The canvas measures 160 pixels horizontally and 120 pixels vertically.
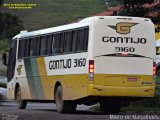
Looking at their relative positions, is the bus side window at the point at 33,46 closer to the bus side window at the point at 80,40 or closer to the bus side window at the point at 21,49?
the bus side window at the point at 21,49

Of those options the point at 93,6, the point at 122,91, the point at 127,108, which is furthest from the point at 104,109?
the point at 93,6

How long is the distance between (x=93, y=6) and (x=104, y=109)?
90356 mm

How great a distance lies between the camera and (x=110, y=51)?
2088cm

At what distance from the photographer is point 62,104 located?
22.5m

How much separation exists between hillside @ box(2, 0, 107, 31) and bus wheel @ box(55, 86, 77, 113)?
73.0 meters

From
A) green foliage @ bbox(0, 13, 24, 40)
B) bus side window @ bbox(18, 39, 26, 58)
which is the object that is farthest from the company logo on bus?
green foliage @ bbox(0, 13, 24, 40)

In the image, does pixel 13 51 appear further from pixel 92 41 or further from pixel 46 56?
pixel 92 41

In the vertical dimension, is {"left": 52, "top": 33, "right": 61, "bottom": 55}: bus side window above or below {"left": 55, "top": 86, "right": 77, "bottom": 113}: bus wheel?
above

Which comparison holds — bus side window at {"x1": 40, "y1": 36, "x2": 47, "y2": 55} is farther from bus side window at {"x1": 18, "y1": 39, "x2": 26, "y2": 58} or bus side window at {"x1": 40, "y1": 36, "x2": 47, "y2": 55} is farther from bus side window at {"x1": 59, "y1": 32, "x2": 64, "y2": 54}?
bus side window at {"x1": 18, "y1": 39, "x2": 26, "y2": 58}

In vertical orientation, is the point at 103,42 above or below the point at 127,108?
above

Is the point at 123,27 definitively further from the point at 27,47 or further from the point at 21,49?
the point at 21,49

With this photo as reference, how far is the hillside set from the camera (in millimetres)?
100375

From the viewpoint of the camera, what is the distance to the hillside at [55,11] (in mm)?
100375

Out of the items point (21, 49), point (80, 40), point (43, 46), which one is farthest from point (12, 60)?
point (80, 40)
